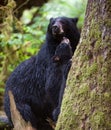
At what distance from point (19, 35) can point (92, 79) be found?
5153mm

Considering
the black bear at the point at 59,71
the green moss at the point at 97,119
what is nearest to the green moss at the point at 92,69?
the green moss at the point at 97,119

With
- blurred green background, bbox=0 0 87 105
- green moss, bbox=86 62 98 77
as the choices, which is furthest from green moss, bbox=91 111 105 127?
blurred green background, bbox=0 0 87 105

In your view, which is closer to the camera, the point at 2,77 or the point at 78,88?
the point at 78,88

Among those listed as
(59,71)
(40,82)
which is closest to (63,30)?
(59,71)

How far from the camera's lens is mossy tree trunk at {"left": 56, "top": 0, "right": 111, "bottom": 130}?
3264 mm

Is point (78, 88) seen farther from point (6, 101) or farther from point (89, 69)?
point (6, 101)

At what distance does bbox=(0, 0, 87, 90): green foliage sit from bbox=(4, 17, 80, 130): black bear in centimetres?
→ 178

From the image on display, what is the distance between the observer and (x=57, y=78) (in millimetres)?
5434

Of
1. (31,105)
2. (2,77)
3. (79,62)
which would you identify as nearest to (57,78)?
(31,105)

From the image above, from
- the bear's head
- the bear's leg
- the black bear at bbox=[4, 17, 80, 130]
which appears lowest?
the bear's leg

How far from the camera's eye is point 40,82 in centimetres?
593

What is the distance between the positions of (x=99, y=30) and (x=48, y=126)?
327cm

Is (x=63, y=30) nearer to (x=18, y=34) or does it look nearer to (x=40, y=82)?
(x=40, y=82)

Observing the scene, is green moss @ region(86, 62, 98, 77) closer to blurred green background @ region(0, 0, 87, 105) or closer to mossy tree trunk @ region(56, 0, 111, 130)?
mossy tree trunk @ region(56, 0, 111, 130)
